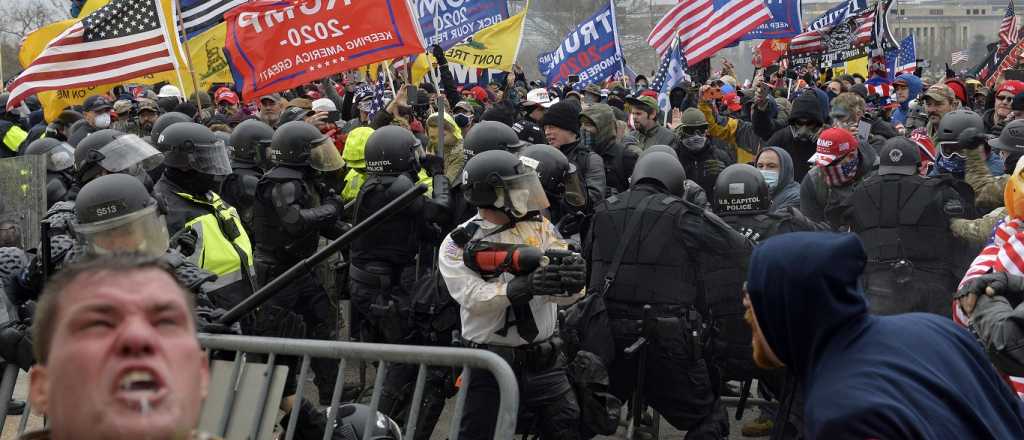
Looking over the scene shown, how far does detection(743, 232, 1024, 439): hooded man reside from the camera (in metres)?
2.88

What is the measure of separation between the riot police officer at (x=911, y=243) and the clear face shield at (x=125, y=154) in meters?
4.31

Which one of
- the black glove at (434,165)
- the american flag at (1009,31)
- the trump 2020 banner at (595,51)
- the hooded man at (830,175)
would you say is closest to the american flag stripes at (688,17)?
the trump 2020 banner at (595,51)

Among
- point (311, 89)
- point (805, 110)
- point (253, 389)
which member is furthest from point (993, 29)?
point (253, 389)

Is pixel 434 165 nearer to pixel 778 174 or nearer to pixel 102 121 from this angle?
pixel 778 174

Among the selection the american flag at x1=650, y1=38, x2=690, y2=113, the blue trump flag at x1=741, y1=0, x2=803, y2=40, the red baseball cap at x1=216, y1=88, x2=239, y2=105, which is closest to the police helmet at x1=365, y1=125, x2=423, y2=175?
the american flag at x1=650, y1=38, x2=690, y2=113

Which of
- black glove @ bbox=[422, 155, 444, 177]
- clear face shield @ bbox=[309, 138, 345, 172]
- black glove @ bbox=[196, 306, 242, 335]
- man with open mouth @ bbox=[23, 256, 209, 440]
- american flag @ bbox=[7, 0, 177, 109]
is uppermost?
man with open mouth @ bbox=[23, 256, 209, 440]

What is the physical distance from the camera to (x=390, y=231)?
8.25 metres

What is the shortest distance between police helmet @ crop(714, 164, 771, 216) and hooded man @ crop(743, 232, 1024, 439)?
4252mm

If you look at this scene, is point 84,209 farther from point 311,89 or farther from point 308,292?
point 311,89

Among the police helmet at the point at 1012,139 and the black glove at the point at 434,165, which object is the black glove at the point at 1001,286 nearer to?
the police helmet at the point at 1012,139

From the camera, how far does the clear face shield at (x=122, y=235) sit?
17.5 feet

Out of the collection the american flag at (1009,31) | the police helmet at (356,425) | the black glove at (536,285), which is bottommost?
the american flag at (1009,31)

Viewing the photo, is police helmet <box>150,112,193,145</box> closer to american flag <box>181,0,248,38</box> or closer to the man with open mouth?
american flag <box>181,0,248,38</box>

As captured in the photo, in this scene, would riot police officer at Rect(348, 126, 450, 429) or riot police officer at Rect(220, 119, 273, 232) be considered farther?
riot police officer at Rect(220, 119, 273, 232)
